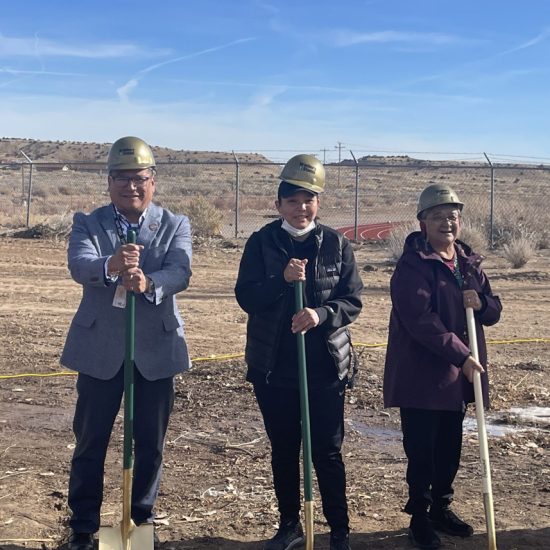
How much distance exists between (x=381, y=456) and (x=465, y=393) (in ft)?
6.24

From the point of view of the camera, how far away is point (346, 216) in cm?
3544

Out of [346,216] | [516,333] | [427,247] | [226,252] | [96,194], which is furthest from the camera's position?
[96,194]

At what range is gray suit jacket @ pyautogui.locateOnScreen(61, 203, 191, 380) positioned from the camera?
15.2 feet

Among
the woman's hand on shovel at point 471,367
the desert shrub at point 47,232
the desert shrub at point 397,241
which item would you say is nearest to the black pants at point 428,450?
the woman's hand on shovel at point 471,367

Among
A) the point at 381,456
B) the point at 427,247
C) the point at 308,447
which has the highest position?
the point at 427,247

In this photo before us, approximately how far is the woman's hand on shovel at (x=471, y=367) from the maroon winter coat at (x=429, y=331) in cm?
3

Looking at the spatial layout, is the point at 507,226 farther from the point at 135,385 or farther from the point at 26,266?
the point at 135,385

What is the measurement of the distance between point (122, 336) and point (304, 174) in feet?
4.13

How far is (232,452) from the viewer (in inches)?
267

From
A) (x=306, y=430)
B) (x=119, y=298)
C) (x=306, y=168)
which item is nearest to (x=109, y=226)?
(x=119, y=298)

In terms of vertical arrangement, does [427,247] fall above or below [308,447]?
above

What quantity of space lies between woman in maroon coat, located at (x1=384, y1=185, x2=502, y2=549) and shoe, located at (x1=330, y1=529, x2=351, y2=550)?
1.48ft

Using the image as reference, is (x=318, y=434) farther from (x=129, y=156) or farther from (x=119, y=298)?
(x=129, y=156)

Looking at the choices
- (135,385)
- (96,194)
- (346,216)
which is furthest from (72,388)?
(96,194)
